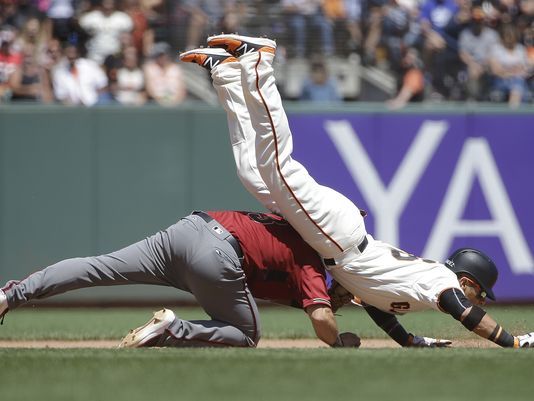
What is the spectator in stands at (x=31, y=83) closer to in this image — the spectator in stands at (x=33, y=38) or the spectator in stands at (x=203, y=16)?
the spectator in stands at (x=33, y=38)

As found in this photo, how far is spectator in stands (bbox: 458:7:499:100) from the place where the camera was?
1325cm

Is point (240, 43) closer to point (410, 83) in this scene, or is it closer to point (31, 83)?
point (31, 83)

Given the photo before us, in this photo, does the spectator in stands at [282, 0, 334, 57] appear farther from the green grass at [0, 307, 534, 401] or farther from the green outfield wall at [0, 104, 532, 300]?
the green grass at [0, 307, 534, 401]

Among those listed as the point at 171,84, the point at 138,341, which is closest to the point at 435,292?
the point at 138,341

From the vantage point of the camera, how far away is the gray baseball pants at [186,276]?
248 inches

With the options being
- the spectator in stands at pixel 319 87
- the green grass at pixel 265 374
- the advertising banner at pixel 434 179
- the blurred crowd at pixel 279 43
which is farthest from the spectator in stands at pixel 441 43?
the green grass at pixel 265 374

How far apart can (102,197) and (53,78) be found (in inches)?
80.7

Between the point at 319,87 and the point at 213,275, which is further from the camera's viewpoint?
the point at 319,87

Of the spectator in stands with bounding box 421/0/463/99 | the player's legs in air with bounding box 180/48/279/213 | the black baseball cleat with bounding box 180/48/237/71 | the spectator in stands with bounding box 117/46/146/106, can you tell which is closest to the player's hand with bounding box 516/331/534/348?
the player's legs in air with bounding box 180/48/279/213

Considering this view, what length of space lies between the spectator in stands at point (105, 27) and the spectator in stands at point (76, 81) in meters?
0.40

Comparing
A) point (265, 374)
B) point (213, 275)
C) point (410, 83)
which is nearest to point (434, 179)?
point (410, 83)

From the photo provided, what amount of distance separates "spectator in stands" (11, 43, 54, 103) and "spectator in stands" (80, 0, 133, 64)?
0.73m

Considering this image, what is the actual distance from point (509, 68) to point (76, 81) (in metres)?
5.34

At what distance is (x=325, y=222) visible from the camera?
6336mm
